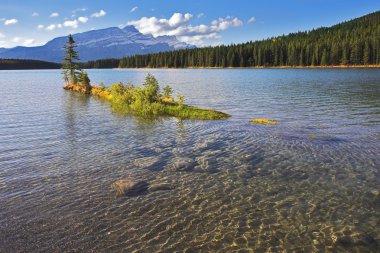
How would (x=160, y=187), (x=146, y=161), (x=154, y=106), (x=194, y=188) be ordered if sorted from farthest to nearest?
(x=154, y=106) → (x=146, y=161) → (x=160, y=187) → (x=194, y=188)

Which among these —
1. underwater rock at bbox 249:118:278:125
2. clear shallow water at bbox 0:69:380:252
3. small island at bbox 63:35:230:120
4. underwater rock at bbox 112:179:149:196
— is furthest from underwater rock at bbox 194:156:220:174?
small island at bbox 63:35:230:120

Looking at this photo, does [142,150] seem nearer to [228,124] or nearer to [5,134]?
[228,124]

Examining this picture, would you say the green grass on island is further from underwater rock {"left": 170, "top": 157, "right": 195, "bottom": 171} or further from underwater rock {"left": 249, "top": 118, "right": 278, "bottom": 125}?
underwater rock {"left": 170, "top": 157, "right": 195, "bottom": 171}

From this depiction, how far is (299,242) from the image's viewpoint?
10.6 m

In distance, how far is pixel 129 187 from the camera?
14977 mm

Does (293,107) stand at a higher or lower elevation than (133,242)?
higher

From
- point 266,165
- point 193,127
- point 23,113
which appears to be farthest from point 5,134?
point 266,165

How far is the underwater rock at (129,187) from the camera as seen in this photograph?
575 inches

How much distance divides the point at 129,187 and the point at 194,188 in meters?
3.10

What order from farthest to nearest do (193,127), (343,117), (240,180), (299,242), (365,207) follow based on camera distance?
(343,117) < (193,127) < (240,180) < (365,207) < (299,242)

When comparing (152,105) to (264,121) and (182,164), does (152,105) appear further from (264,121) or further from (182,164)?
(182,164)

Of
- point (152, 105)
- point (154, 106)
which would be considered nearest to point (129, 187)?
point (154, 106)

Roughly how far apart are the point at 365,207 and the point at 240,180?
18.3ft

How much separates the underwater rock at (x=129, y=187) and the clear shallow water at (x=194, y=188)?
0.38m
